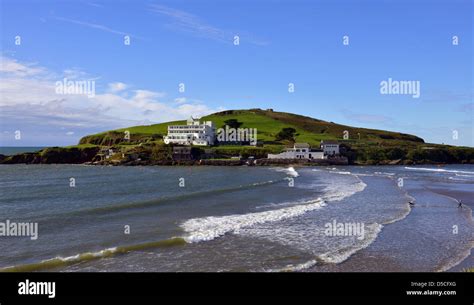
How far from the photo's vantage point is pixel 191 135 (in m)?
126

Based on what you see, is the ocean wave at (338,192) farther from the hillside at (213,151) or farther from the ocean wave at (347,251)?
the hillside at (213,151)

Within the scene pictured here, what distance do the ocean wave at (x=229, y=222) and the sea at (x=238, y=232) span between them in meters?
0.07

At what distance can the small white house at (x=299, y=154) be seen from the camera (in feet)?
362

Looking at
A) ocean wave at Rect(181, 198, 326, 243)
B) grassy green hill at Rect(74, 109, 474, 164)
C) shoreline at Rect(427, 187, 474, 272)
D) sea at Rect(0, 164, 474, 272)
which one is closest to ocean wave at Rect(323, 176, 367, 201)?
sea at Rect(0, 164, 474, 272)

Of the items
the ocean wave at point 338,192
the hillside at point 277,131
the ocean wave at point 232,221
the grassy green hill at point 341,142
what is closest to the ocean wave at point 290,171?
the ocean wave at point 338,192

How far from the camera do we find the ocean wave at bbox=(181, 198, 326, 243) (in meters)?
23.2

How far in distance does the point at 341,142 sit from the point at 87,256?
121m
